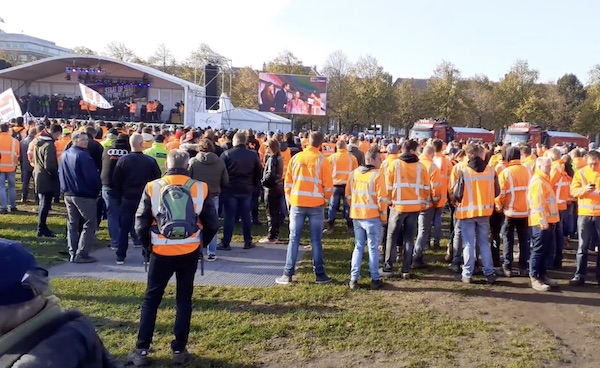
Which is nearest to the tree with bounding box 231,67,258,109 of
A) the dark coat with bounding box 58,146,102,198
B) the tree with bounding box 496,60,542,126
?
the tree with bounding box 496,60,542,126

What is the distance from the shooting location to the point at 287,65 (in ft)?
187

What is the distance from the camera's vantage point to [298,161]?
23.3 feet

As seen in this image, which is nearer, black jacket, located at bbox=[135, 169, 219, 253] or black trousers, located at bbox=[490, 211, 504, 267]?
black jacket, located at bbox=[135, 169, 219, 253]

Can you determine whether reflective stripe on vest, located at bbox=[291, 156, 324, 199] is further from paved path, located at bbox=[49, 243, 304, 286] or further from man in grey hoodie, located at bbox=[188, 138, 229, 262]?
man in grey hoodie, located at bbox=[188, 138, 229, 262]

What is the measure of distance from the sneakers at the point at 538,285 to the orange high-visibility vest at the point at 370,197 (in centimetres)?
233

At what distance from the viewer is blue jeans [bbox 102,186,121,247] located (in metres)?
8.08

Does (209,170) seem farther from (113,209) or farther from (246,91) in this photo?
(246,91)

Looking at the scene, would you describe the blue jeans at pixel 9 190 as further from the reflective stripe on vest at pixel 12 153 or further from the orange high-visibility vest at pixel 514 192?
the orange high-visibility vest at pixel 514 192

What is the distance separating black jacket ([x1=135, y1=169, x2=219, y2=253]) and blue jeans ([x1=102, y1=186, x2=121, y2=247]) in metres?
3.76

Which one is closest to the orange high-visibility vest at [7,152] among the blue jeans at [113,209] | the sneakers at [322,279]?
the blue jeans at [113,209]

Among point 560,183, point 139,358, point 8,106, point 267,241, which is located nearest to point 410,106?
point 8,106

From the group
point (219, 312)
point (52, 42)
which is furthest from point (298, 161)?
point (52, 42)

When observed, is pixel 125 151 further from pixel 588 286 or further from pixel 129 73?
pixel 129 73

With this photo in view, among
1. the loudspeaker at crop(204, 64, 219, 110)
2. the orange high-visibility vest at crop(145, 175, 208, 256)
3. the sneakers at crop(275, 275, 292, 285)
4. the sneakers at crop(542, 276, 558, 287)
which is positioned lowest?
the sneakers at crop(275, 275, 292, 285)
